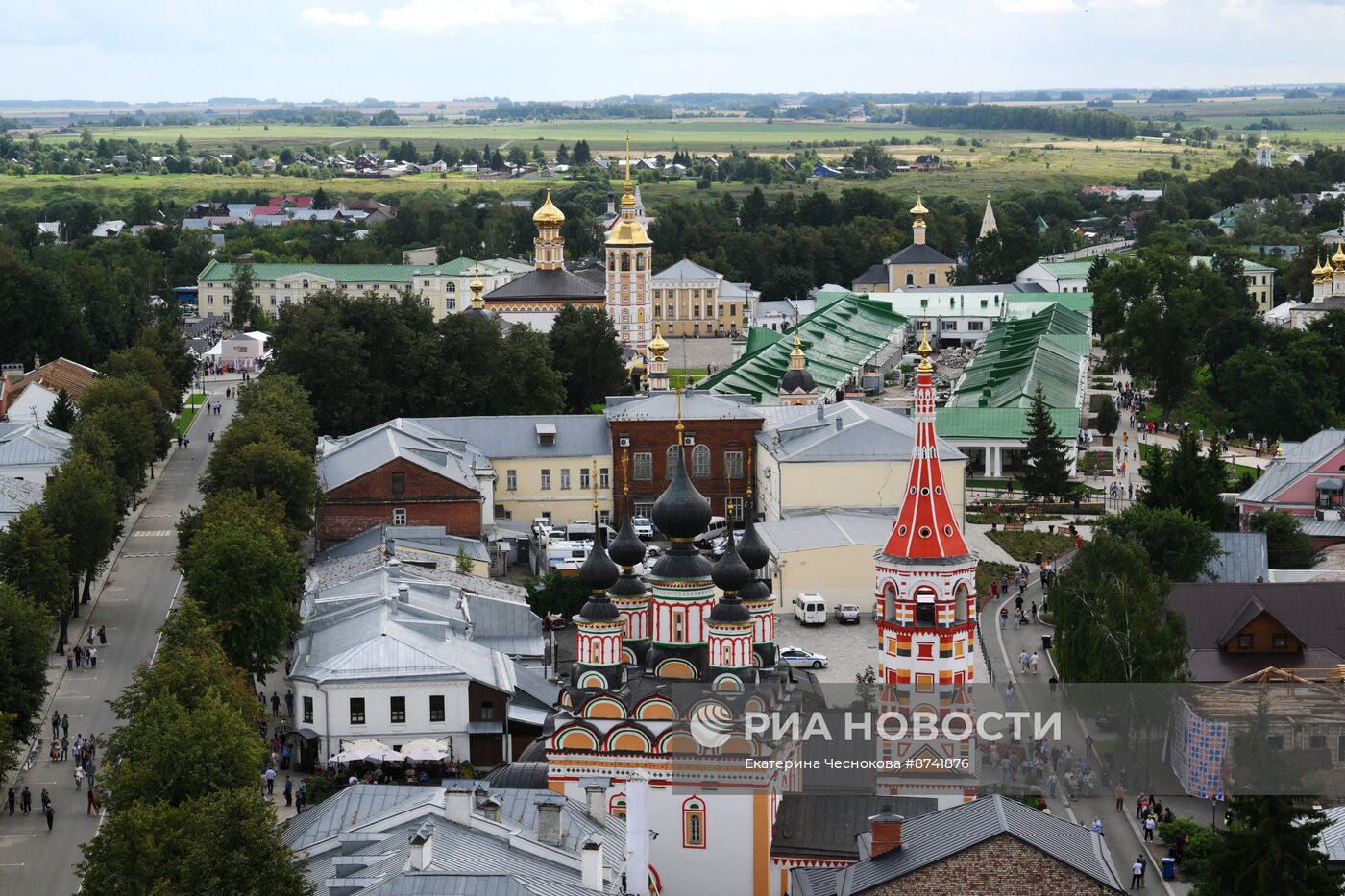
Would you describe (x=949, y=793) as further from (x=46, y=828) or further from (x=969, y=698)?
(x=46, y=828)

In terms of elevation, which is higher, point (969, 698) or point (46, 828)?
point (969, 698)

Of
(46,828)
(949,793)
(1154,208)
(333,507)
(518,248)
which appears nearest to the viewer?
(949,793)

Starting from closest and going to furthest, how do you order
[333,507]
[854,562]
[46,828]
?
[46,828]
[854,562]
[333,507]

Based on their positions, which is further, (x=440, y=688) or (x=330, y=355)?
(x=330, y=355)

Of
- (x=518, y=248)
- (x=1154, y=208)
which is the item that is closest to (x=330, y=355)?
(x=518, y=248)

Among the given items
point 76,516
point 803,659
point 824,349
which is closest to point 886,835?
point 803,659

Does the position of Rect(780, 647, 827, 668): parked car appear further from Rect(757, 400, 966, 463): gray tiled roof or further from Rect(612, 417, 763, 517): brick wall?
Rect(612, 417, 763, 517): brick wall

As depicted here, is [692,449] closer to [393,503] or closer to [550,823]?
[393,503]
